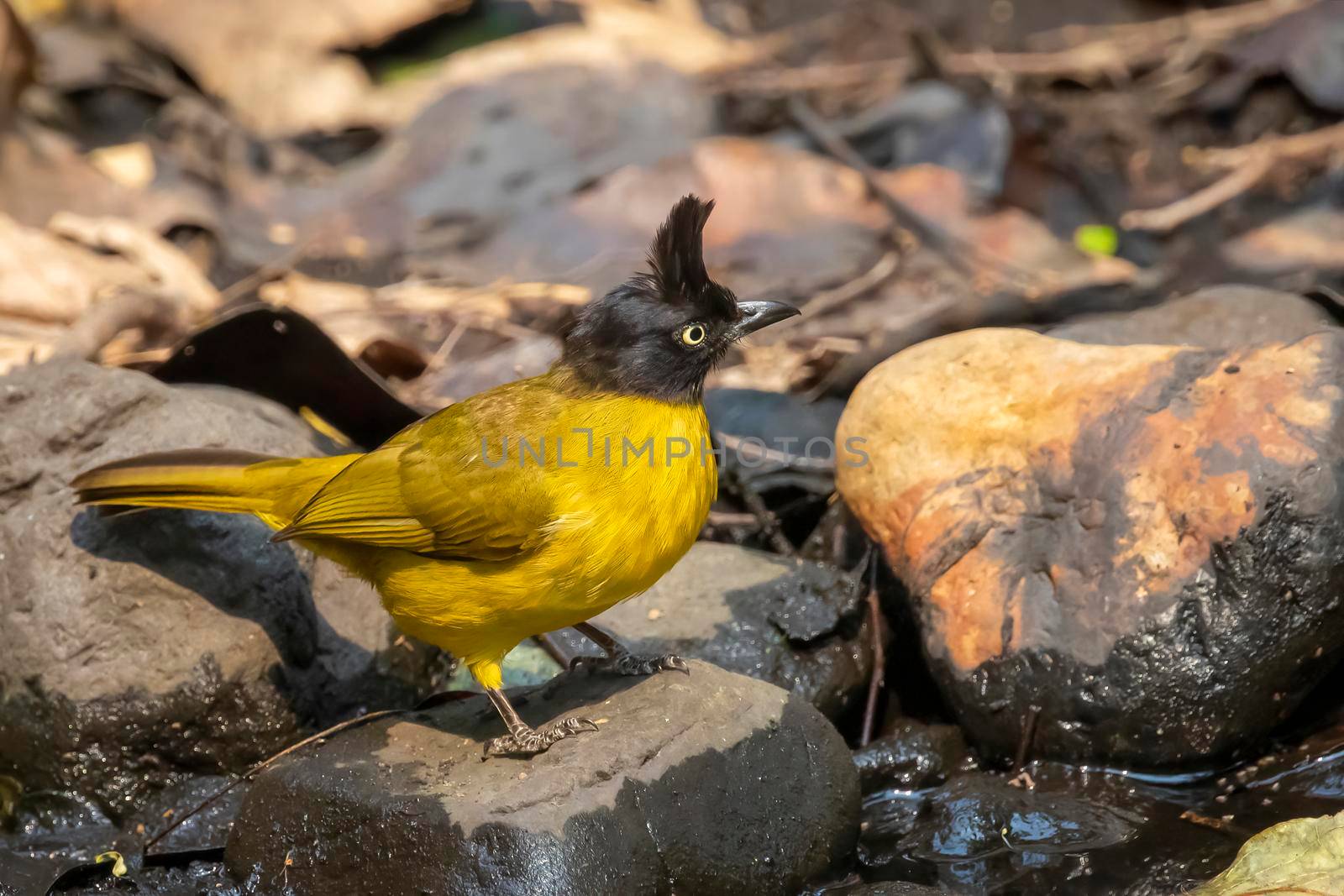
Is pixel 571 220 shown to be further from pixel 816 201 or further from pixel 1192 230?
pixel 1192 230

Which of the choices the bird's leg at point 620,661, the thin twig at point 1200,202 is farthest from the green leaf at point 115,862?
the thin twig at point 1200,202

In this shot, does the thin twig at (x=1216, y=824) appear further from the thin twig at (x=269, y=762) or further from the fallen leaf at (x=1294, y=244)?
the fallen leaf at (x=1294, y=244)

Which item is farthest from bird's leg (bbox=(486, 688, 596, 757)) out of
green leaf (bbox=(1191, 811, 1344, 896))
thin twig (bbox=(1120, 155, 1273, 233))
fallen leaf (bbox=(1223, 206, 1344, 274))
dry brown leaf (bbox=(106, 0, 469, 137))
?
dry brown leaf (bbox=(106, 0, 469, 137))

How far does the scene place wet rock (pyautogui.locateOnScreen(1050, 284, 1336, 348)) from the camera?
548 cm

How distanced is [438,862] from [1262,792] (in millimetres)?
2407

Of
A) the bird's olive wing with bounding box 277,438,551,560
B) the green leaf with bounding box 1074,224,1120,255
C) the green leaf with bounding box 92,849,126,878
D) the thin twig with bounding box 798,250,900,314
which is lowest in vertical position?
the green leaf with bounding box 92,849,126,878

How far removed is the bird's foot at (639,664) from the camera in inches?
169

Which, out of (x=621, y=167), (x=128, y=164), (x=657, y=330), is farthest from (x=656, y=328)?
(x=128, y=164)

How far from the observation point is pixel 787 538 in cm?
595

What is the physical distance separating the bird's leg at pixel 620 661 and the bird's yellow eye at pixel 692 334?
94 centimetres

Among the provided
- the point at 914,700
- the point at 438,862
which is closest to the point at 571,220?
the point at 914,700

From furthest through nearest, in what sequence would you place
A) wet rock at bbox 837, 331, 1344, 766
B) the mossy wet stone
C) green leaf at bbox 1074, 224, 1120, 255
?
green leaf at bbox 1074, 224, 1120, 255 → wet rock at bbox 837, 331, 1344, 766 → the mossy wet stone

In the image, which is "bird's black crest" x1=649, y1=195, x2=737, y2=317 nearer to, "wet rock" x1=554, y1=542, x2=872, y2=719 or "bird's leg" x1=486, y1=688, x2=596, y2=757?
"wet rock" x1=554, y1=542, x2=872, y2=719

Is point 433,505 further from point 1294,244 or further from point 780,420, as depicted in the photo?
point 1294,244
